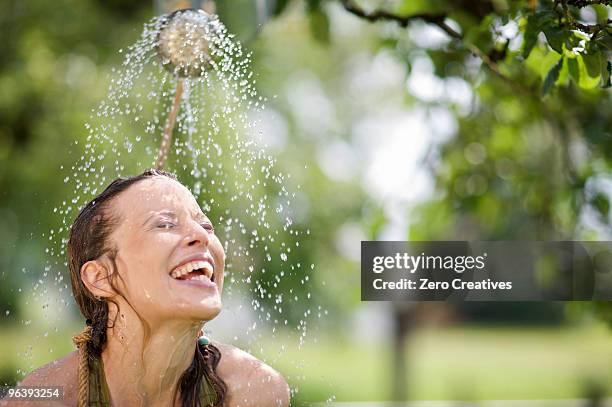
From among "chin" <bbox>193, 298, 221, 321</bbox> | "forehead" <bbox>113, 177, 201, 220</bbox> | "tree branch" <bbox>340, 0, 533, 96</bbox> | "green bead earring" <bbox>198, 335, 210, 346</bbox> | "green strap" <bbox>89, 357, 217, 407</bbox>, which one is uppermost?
"tree branch" <bbox>340, 0, 533, 96</bbox>

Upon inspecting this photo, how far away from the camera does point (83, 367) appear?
194 centimetres

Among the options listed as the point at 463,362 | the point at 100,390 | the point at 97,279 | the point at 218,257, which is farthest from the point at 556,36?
the point at 463,362

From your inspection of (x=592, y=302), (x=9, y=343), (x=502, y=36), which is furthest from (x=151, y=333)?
(x=9, y=343)

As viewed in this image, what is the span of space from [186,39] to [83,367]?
926 mm

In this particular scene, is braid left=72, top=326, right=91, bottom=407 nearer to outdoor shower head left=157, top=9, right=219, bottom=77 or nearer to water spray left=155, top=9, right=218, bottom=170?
water spray left=155, top=9, right=218, bottom=170

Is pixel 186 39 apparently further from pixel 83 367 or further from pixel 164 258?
pixel 83 367

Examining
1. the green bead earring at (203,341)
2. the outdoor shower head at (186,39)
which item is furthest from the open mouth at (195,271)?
the outdoor shower head at (186,39)

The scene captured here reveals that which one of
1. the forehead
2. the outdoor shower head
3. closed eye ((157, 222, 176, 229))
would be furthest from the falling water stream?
closed eye ((157, 222, 176, 229))

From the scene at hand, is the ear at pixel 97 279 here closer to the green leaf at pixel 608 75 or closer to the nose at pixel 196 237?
the nose at pixel 196 237

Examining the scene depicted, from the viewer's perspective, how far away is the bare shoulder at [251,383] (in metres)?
2.02

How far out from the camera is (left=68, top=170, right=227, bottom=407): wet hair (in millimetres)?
1951

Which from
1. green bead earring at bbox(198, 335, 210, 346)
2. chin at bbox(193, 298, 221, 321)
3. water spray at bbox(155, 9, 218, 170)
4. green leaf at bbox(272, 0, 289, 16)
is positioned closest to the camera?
chin at bbox(193, 298, 221, 321)

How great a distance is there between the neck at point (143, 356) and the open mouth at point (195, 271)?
0.11 meters

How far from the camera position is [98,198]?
2002 millimetres
